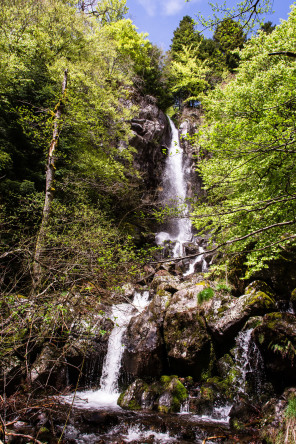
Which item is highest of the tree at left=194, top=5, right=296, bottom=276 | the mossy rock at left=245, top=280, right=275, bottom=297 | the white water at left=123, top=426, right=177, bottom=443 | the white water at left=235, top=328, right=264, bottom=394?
the tree at left=194, top=5, right=296, bottom=276

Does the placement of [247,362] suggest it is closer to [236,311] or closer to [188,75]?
[236,311]

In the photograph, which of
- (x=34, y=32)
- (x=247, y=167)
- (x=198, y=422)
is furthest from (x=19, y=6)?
(x=198, y=422)

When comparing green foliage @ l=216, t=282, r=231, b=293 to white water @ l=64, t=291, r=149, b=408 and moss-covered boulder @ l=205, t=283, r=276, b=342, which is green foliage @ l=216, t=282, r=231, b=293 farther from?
white water @ l=64, t=291, r=149, b=408

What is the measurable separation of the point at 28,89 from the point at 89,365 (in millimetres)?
12682

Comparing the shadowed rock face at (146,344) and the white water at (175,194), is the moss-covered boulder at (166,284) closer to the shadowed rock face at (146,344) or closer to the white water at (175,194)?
the shadowed rock face at (146,344)

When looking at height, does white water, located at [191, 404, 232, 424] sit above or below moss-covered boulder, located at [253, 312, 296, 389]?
below

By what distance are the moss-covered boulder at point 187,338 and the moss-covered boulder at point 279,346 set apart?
5.93 feet

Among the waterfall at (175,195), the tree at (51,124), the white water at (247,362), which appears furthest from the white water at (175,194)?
the white water at (247,362)

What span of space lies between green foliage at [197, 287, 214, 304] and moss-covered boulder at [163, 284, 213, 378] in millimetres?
124

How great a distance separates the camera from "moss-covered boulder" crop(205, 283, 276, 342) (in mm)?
7383

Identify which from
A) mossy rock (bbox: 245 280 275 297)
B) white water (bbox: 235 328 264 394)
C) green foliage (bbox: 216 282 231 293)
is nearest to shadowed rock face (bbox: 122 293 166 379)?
green foliage (bbox: 216 282 231 293)

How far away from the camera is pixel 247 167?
7480 mm

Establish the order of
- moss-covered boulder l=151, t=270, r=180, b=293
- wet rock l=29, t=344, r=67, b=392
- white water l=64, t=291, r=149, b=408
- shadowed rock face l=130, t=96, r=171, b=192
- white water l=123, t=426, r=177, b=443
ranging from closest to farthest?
Result: white water l=123, t=426, r=177, b=443, wet rock l=29, t=344, r=67, b=392, white water l=64, t=291, r=149, b=408, moss-covered boulder l=151, t=270, r=180, b=293, shadowed rock face l=130, t=96, r=171, b=192

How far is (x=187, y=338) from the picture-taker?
7.91 metres
